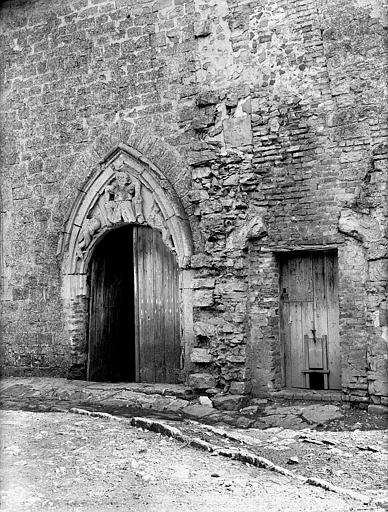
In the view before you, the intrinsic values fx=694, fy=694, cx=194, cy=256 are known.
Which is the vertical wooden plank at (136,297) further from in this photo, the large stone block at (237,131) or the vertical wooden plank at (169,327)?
the large stone block at (237,131)

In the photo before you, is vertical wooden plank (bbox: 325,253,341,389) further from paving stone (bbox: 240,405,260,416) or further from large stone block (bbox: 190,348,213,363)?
large stone block (bbox: 190,348,213,363)

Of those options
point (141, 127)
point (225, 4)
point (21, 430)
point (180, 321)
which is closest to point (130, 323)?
point (180, 321)

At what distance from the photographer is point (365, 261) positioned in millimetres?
8016

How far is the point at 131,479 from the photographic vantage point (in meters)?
5.29

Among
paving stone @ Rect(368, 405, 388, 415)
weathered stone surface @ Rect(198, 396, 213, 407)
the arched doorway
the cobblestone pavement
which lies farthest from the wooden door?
paving stone @ Rect(368, 405, 388, 415)

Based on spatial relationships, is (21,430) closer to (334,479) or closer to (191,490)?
(191,490)

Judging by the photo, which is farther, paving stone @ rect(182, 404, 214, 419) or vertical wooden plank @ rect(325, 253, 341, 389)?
vertical wooden plank @ rect(325, 253, 341, 389)

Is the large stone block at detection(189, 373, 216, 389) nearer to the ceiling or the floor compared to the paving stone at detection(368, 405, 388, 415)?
nearer to the ceiling

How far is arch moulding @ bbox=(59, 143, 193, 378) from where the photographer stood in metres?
9.34

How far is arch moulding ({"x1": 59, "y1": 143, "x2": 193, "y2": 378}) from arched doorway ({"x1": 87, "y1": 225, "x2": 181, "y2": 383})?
18 cm

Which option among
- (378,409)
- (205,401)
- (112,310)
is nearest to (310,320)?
(378,409)

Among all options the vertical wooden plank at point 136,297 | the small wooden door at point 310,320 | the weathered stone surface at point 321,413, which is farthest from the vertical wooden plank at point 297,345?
the vertical wooden plank at point 136,297

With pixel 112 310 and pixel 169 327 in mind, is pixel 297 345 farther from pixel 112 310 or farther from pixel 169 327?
pixel 112 310

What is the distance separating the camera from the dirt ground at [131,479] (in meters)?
4.77
